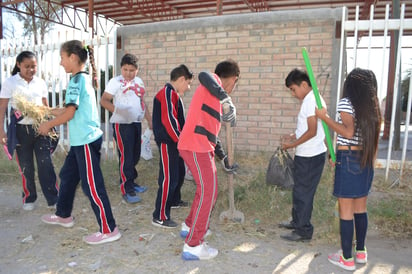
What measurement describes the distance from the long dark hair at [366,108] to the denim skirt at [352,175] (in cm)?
5

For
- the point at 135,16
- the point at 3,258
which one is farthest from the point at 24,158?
the point at 135,16

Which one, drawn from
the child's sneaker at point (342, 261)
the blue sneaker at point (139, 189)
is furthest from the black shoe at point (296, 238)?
the blue sneaker at point (139, 189)

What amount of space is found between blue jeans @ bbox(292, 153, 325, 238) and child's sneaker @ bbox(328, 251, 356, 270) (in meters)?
0.41

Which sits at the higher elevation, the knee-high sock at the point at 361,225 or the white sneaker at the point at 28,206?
the knee-high sock at the point at 361,225

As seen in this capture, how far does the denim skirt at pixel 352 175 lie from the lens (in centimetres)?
252

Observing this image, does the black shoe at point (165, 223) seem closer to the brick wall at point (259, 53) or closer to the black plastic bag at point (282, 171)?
the black plastic bag at point (282, 171)

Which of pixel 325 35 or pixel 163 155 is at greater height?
pixel 325 35

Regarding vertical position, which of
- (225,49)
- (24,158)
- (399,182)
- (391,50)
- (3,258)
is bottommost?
(3,258)

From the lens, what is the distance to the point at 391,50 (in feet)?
27.9

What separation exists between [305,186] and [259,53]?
9.58ft

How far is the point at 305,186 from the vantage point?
3061 millimetres

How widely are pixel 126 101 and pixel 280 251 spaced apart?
7.97 ft

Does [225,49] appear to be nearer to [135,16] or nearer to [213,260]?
[213,260]

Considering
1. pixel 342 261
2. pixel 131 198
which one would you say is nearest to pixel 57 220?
pixel 131 198
